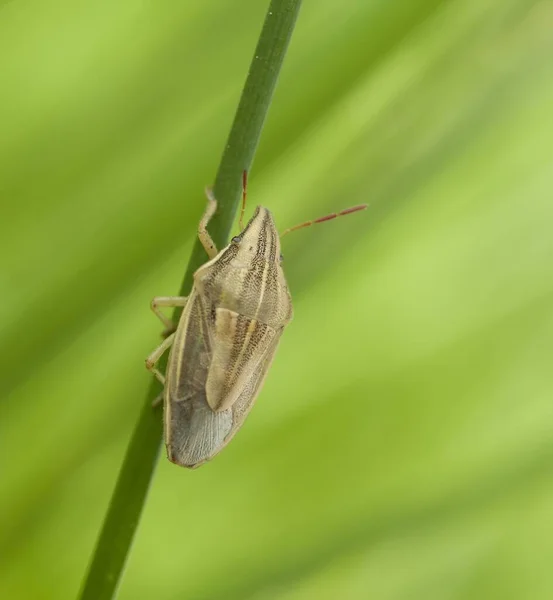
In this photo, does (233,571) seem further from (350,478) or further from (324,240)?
(324,240)

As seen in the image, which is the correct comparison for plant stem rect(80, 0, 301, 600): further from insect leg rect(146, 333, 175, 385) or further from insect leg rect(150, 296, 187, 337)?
insect leg rect(150, 296, 187, 337)

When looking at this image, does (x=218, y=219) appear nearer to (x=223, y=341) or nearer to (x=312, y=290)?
(x=223, y=341)

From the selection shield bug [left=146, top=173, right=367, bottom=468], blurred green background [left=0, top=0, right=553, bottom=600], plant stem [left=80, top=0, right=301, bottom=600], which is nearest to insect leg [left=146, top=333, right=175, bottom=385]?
shield bug [left=146, top=173, right=367, bottom=468]

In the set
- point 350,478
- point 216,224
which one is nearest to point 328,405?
point 350,478

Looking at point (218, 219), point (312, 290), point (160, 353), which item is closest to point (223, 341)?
point (160, 353)

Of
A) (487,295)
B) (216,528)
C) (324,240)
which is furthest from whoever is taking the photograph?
(487,295)
